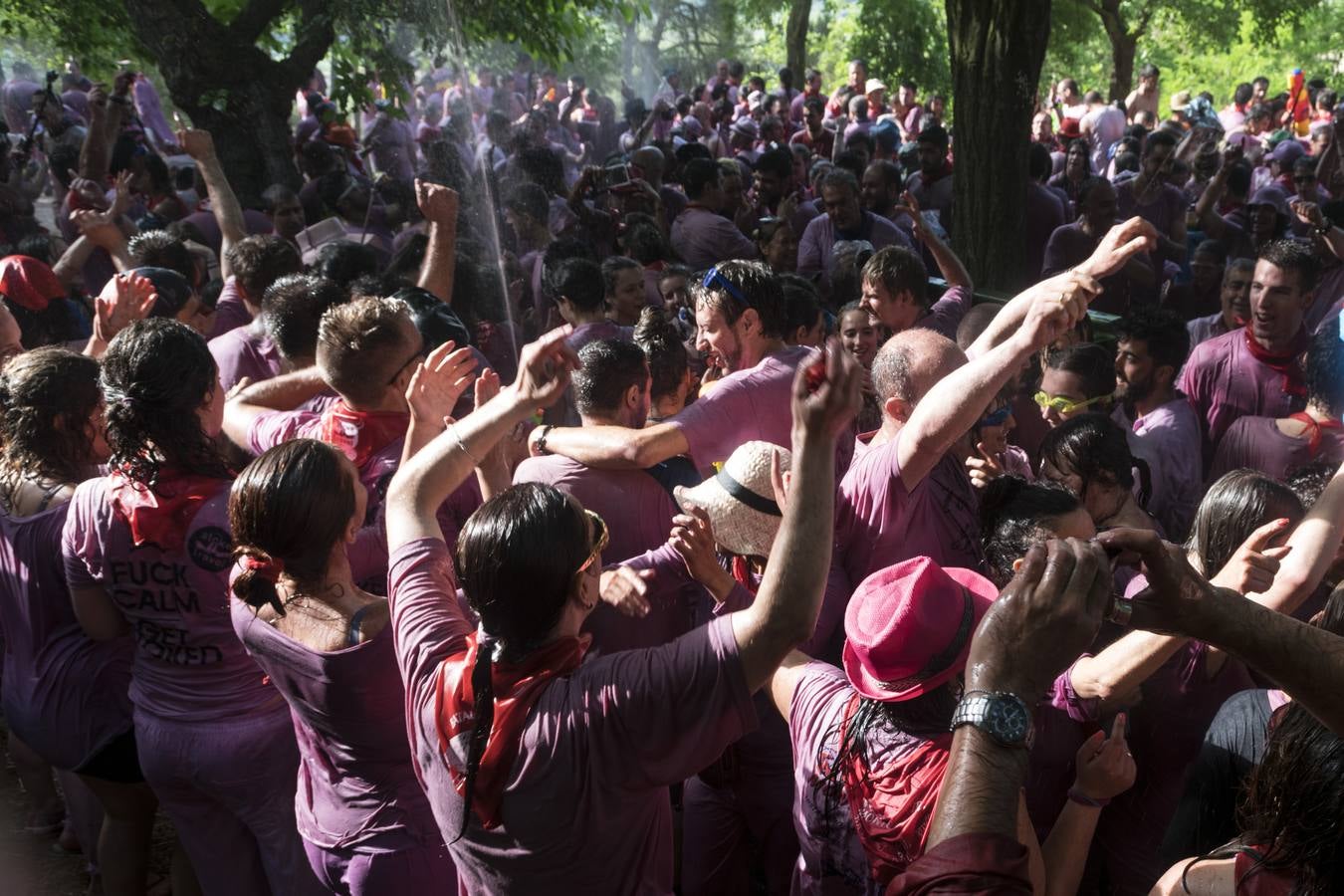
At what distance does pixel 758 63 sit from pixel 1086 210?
3165cm

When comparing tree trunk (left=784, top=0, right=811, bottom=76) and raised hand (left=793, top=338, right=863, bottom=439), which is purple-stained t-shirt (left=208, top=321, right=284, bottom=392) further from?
tree trunk (left=784, top=0, right=811, bottom=76)

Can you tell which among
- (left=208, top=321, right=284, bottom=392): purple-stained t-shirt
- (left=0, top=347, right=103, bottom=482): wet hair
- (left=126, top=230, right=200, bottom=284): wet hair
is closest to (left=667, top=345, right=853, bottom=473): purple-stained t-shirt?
(left=0, top=347, right=103, bottom=482): wet hair

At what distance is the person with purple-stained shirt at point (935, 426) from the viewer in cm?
278

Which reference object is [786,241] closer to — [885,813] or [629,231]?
[629,231]

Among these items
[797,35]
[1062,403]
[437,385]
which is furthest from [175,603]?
[797,35]

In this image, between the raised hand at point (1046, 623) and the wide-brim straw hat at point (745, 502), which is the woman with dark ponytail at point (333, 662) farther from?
the raised hand at point (1046, 623)

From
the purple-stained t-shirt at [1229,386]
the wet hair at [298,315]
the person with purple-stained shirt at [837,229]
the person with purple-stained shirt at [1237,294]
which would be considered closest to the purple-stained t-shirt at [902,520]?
the purple-stained t-shirt at [1229,386]

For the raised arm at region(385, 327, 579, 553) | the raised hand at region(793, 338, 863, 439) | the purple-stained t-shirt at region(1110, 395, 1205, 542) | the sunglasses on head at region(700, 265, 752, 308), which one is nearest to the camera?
the raised hand at region(793, 338, 863, 439)

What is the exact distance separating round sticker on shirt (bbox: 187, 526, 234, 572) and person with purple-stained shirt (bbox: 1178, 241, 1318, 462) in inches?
150

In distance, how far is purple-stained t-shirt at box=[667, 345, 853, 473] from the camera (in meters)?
3.42

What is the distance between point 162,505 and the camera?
2.89 metres

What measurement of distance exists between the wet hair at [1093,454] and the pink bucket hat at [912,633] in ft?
4.62

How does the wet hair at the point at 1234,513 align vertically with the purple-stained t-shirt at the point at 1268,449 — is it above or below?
above

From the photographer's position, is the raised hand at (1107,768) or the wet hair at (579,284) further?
the wet hair at (579,284)
